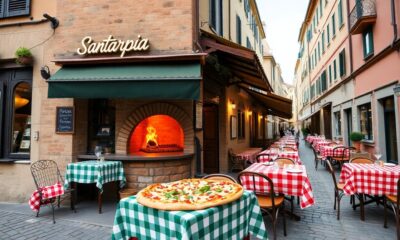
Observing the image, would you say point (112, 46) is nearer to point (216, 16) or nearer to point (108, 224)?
point (108, 224)

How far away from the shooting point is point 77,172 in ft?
19.1

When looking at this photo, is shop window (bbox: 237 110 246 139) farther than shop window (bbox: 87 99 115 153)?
Yes

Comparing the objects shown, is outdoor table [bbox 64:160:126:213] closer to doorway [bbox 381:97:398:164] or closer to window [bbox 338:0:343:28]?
doorway [bbox 381:97:398:164]

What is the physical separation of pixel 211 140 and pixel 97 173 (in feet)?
17.5

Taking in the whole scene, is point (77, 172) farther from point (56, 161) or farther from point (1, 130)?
point (1, 130)

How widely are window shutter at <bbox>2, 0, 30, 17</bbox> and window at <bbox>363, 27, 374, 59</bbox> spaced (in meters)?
12.5

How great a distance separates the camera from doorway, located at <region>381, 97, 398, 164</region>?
31.5 feet

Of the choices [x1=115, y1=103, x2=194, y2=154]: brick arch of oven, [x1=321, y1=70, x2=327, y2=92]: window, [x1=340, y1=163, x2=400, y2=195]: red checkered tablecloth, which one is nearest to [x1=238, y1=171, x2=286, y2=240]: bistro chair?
[x1=340, y1=163, x2=400, y2=195]: red checkered tablecloth

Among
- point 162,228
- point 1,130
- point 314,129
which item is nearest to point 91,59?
point 1,130

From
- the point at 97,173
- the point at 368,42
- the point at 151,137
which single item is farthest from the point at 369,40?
the point at 97,173

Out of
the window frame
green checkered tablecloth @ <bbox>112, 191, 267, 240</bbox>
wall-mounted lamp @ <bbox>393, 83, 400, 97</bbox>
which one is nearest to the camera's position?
green checkered tablecloth @ <bbox>112, 191, 267, 240</bbox>

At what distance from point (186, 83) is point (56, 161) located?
155 inches

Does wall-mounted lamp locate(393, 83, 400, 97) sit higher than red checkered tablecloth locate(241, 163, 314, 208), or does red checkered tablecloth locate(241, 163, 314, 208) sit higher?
wall-mounted lamp locate(393, 83, 400, 97)

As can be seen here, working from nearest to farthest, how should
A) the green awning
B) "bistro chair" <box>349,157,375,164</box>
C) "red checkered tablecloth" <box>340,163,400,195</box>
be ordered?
"red checkered tablecloth" <box>340,163,400,195</box> → the green awning → "bistro chair" <box>349,157,375,164</box>
